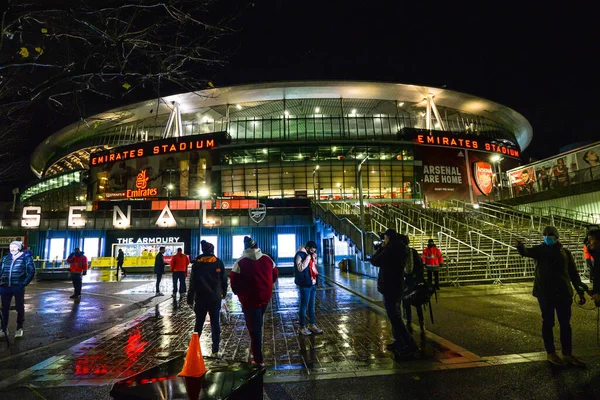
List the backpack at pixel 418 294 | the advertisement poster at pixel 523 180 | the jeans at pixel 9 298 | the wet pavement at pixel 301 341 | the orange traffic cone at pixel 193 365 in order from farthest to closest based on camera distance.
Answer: the advertisement poster at pixel 523 180 < the jeans at pixel 9 298 < the backpack at pixel 418 294 < the wet pavement at pixel 301 341 < the orange traffic cone at pixel 193 365

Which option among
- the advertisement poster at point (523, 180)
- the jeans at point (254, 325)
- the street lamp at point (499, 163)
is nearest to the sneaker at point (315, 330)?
the jeans at point (254, 325)

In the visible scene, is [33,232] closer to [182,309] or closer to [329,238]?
[329,238]

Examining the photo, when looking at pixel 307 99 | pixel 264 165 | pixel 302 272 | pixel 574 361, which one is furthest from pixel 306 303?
pixel 307 99

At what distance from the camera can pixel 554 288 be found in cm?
468

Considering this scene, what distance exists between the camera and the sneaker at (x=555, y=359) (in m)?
4.55

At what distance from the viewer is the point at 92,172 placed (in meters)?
38.9

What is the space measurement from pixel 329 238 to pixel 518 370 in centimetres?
2207

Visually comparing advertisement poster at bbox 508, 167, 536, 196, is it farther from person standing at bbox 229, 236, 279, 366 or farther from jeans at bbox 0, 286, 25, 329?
jeans at bbox 0, 286, 25, 329

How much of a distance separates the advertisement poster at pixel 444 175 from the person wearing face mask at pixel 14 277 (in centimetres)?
3455

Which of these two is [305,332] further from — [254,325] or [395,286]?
[395,286]

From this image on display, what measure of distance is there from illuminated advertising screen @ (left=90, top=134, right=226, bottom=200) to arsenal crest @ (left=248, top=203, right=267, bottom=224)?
383 inches

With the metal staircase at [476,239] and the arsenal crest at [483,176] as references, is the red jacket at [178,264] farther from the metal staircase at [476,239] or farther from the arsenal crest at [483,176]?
the arsenal crest at [483,176]

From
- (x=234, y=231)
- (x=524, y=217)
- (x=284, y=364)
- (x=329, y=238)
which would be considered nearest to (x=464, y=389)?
(x=284, y=364)

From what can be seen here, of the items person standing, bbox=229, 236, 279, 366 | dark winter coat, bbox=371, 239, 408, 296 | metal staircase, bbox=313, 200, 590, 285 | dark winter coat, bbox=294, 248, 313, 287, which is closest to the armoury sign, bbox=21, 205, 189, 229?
metal staircase, bbox=313, 200, 590, 285
